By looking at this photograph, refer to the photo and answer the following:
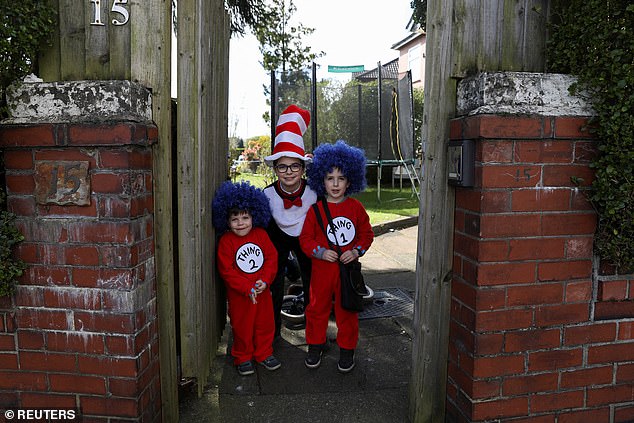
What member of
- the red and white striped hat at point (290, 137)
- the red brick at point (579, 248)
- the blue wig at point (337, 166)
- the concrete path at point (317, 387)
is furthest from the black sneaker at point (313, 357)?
the red brick at point (579, 248)

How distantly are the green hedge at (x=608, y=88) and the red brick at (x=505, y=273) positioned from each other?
36cm

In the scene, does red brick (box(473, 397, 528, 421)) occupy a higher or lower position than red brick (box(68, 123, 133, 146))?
lower

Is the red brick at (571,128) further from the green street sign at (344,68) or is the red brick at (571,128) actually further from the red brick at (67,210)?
the green street sign at (344,68)

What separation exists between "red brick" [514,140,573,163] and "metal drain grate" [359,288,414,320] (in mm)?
2291

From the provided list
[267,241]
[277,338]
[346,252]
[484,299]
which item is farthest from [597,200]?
[277,338]

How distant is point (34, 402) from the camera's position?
2.23 metres

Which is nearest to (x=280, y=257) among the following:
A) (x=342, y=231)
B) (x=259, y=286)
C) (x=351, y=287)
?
(x=259, y=286)

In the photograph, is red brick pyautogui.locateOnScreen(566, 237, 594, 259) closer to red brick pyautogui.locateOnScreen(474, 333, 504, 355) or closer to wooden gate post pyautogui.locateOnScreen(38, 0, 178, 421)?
red brick pyautogui.locateOnScreen(474, 333, 504, 355)

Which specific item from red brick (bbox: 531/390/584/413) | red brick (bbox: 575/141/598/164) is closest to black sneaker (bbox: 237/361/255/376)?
red brick (bbox: 531/390/584/413)

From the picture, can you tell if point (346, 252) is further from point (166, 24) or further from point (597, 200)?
point (166, 24)

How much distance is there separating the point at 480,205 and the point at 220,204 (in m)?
1.73

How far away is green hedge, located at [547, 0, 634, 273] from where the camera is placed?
1.98m

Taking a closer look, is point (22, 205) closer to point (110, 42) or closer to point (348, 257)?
point (110, 42)

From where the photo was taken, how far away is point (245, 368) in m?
3.15
